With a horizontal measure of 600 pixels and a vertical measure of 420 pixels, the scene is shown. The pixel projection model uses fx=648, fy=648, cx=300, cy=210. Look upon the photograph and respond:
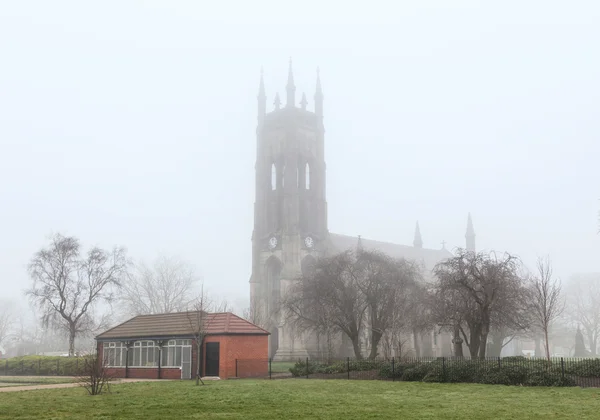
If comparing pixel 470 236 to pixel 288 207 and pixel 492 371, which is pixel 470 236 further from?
pixel 492 371

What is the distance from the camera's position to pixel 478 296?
36.7 metres

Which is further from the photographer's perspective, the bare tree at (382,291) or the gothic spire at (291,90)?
the gothic spire at (291,90)

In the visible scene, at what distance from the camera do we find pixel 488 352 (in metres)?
62.6

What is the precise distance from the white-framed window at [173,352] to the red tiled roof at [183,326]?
1.70 feet

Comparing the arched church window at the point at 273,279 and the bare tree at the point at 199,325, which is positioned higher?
the arched church window at the point at 273,279

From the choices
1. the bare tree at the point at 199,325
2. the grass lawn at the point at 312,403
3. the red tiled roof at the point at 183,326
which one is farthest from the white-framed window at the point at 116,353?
the grass lawn at the point at 312,403

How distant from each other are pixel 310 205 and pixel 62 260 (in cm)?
3137

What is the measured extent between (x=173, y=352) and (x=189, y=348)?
56.9 inches

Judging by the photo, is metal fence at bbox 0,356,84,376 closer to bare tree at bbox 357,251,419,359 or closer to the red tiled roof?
the red tiled roof

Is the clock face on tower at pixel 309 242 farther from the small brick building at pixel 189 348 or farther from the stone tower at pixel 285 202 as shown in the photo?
the small brick building at pixel 189 348

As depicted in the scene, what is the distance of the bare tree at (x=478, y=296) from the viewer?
36.0m

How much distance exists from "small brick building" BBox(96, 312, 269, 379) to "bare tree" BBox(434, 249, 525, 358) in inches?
442

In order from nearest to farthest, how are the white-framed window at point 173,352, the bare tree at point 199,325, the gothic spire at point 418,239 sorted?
the bare tree at point 199,325 → the white-framed window at point 173,352 → the gothic spire at point 418,239

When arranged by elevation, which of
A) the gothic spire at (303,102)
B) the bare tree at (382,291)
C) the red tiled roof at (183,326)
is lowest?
the red tiled roof at (183,326)
